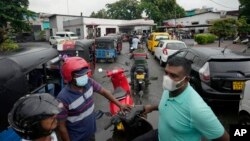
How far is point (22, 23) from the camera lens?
75.0 ft

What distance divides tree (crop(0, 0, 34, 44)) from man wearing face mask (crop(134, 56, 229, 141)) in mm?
20312

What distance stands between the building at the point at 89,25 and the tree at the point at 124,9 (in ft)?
85.4

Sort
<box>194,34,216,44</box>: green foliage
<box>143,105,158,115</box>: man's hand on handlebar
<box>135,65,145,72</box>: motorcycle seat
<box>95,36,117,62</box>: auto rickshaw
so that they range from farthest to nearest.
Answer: <box>194,34,216,44</box>: green foliage, <box>95,36,117,62</box>: auto rickshaw, <box>135,65,145,72</box>: motorcycle seat, <box>143,105,158,115</box>: man's hand on handlebar

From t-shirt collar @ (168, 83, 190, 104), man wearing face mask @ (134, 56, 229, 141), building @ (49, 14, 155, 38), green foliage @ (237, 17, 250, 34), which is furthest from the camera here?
Result: building @ (49, 14, 155, 38)

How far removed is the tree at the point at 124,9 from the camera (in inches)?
Answer: 3204

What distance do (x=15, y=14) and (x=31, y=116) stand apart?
22.4 m

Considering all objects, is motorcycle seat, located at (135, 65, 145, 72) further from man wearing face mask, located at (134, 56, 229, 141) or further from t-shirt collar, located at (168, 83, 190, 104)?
t-shirt collar, located at (168, 83, 190, 104)

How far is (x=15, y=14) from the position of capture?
22.2 metres

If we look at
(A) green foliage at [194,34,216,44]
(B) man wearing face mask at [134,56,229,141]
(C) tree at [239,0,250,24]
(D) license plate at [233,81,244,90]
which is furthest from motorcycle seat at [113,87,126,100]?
(C) tree at [239,0,250,24]

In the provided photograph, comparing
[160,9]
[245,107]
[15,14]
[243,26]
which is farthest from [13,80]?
[160,9]

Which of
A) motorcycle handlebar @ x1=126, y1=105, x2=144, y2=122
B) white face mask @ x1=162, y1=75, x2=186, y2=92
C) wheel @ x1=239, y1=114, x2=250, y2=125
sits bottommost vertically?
wheel @ x1=239, y1=114, x2=250, y2=125

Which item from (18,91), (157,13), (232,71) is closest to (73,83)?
(18,91)

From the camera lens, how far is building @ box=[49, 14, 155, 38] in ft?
145

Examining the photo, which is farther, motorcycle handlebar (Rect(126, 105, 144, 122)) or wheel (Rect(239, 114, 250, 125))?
wheel (Rect(239, 114, 250, 125))
